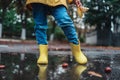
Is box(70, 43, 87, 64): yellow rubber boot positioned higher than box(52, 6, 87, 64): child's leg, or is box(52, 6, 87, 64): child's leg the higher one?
box(52, 6, 87, 64): child's leg

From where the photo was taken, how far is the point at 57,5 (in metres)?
4.82

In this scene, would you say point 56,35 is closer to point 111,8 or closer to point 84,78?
point 111,8

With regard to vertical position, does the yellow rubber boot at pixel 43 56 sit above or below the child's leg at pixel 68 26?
below

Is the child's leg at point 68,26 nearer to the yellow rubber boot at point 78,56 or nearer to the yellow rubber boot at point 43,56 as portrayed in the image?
the yellow rubber boot at point 78,56

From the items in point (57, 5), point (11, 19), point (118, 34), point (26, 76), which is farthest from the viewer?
point (11, 19)

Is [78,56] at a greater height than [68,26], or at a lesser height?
lesser

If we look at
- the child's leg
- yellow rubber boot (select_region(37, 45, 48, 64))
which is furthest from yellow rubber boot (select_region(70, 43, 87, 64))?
A: yellow rubber boot (select_region(37, 45, 48, 64))

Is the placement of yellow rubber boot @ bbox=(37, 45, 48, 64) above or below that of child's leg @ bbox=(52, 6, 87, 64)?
below

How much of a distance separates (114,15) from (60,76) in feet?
62.6

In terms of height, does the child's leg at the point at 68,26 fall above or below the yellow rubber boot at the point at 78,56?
above

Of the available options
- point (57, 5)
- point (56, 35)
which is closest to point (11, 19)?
point (56, 35)

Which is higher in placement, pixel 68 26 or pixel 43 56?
pixel 68 26

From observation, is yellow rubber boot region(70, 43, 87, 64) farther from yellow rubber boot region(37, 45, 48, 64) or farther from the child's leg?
yellow rubber boot region(37, 45, 48, 64)

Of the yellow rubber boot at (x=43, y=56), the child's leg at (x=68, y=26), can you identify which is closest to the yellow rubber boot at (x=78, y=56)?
the child's leg at (x=68, y=26)
